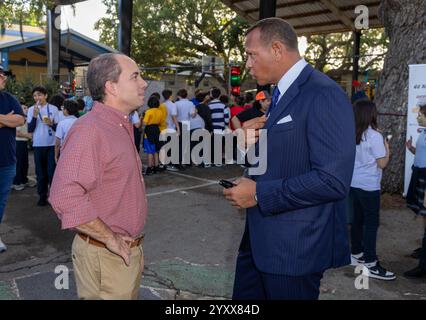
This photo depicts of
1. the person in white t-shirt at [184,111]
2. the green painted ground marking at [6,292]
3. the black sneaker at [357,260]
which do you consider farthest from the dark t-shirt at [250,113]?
the green painted ground marking at [6,292]

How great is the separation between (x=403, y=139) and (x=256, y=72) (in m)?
6.59

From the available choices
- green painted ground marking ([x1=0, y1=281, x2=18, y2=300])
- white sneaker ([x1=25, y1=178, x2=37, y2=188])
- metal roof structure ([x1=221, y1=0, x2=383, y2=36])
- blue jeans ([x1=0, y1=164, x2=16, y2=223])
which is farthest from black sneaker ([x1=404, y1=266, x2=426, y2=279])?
metal roof structure ([x1=221, y1=0, x2=383, y2=36])

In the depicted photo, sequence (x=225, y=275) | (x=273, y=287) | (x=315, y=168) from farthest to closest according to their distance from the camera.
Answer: (x=225, y=275)
(x=273, y=287)
(x=315, y=168)

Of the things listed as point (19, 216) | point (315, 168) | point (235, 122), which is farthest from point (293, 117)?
point (235, 122)

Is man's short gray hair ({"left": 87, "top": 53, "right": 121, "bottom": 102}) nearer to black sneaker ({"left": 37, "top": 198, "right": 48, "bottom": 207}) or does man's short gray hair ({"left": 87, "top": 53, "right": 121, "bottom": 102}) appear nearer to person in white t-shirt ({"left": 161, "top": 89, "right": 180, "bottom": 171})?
black sneaker ({"left": 37, "top": 198, "right": 48, "bottom": 207})

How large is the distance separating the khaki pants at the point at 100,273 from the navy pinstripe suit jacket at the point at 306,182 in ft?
2.41

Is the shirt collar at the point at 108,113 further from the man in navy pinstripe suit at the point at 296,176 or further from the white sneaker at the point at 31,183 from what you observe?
the white sneaker at the point at 31,183

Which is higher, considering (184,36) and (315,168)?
(184,36)

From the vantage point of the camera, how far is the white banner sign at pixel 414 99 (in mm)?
7043

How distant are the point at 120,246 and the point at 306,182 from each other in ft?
3.28

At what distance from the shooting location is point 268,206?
201 cm

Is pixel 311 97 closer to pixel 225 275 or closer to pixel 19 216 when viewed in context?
pixel 225 275

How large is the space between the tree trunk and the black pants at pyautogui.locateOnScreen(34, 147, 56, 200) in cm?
605
